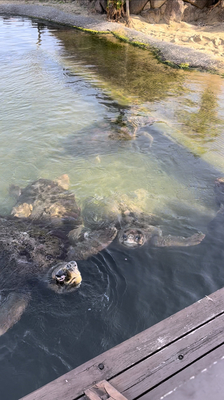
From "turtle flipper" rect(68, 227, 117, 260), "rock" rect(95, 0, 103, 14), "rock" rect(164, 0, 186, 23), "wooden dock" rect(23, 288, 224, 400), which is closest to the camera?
"wooden dock" rect(23, 288, 224, 400)

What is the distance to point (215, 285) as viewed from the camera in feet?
14.5

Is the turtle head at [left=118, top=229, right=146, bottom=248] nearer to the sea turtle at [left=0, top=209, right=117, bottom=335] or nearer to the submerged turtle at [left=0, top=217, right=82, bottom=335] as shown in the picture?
the sea turtle at [left=0, top=209, right=117, bottom=335]

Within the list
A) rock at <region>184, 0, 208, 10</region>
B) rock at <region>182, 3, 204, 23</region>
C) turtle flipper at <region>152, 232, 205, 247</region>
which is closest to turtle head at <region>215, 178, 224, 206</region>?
turtle flipper at <region>152, 232, 205, 247</region>

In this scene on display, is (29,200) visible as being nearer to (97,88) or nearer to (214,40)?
(97,88)

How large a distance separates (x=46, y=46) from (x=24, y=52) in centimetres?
168

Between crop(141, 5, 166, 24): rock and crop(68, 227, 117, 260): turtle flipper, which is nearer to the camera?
crop(68, 227, 117, 260): turtle flipper

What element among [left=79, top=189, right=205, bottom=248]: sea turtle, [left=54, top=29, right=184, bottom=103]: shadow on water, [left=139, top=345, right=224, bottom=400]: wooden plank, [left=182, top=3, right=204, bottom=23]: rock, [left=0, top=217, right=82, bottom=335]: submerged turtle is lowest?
[left=0, top=217, right=82, bottom=335]: submerged turtle

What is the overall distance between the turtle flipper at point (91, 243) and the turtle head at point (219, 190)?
2299mm

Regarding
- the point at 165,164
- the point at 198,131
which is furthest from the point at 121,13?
the point at 165,164

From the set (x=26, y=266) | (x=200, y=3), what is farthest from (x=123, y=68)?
(x=26, y=266)

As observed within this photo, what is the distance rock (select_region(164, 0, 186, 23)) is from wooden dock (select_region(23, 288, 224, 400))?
1993 cm

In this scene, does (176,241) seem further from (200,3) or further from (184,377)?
(200,3)

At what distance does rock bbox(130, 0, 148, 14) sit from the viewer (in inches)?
778

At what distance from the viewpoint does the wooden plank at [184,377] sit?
275cm
